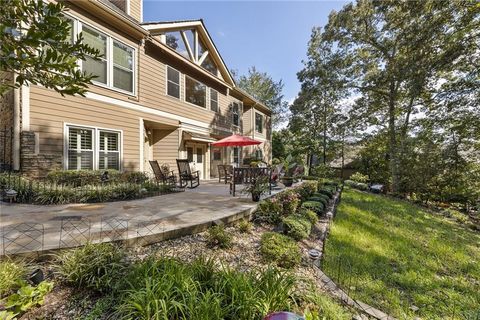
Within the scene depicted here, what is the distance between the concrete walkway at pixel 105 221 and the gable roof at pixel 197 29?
7608mm

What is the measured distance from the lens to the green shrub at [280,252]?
3.15 metres

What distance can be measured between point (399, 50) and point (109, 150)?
1680 centimetres

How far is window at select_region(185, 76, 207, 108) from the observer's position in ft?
36.8

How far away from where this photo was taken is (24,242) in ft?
9.13

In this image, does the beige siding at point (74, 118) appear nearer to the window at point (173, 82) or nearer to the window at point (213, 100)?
the window at point (173, 82)

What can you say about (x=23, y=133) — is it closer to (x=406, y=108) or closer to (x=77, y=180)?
(x=77, y=180)

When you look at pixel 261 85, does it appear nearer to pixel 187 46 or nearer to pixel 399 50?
pixel 399 50

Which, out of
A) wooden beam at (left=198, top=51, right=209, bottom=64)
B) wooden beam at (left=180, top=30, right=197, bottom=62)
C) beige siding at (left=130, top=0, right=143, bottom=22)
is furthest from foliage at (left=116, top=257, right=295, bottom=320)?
wooden beam at (left=198, top=51, right=209, bottom=64)

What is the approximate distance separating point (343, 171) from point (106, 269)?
24991 millimetres

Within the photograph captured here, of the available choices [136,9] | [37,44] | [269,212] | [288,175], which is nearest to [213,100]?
[136,9]

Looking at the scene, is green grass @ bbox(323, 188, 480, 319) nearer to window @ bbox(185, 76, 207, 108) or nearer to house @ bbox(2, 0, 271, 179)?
house @ bbox(2, 0, 271, 179)

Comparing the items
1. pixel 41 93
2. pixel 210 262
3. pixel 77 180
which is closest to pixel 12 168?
pixel 77 180

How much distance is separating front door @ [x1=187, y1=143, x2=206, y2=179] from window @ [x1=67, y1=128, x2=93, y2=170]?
4.83 meters

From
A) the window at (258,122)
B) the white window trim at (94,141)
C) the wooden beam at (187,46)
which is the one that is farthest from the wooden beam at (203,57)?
the window at (258,122)
